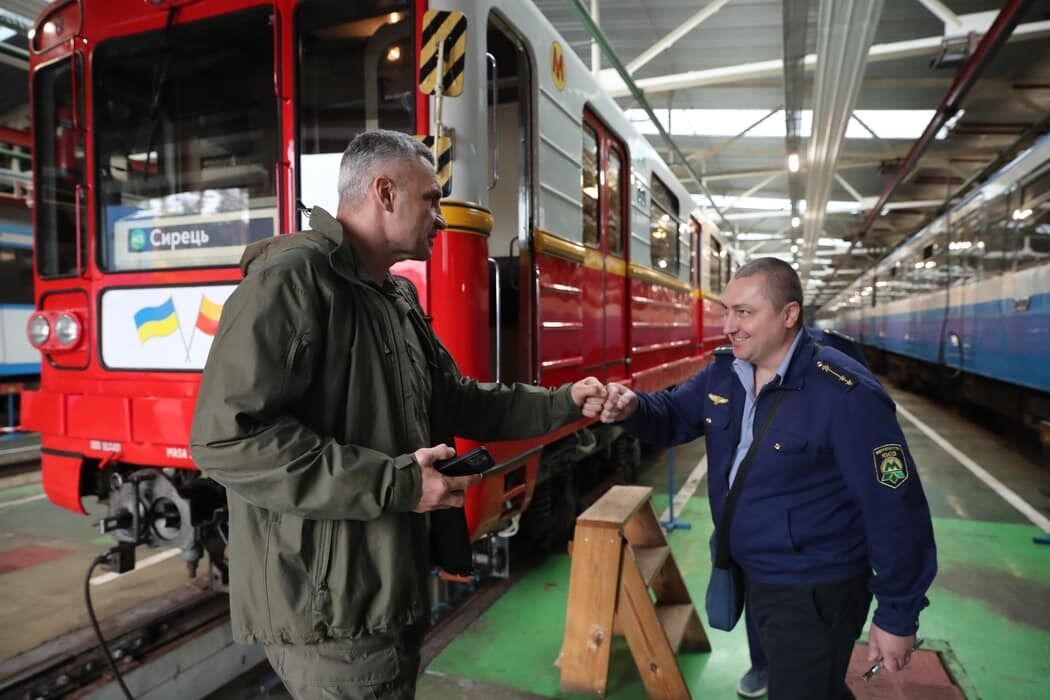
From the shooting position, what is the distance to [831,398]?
2.01 metres

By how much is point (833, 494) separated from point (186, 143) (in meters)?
3.29

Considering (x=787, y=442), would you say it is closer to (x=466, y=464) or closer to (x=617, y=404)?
(x=617, y=404)

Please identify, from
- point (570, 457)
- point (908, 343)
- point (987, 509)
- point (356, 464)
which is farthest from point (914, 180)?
point (356, 464)

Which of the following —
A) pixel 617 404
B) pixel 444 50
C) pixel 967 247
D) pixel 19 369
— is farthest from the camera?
pixel 967 247

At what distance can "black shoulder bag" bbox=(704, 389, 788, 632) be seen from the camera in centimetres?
215

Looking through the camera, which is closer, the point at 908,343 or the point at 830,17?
the point at 830,17

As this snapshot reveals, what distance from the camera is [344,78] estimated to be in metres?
3.27

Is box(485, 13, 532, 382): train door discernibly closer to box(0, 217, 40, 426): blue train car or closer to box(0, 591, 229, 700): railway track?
box(0, 591, 229, 700): railway track

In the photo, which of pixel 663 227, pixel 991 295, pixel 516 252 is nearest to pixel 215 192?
pixel 516 252

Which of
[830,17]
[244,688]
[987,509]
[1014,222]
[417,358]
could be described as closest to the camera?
[417,358]

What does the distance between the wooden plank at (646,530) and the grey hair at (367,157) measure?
2.61m

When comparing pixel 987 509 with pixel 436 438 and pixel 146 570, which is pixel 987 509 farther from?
pixel 146 570

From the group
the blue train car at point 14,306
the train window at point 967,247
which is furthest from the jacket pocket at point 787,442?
the blue train car at point 14,306

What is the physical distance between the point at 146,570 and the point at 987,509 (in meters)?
6.80
